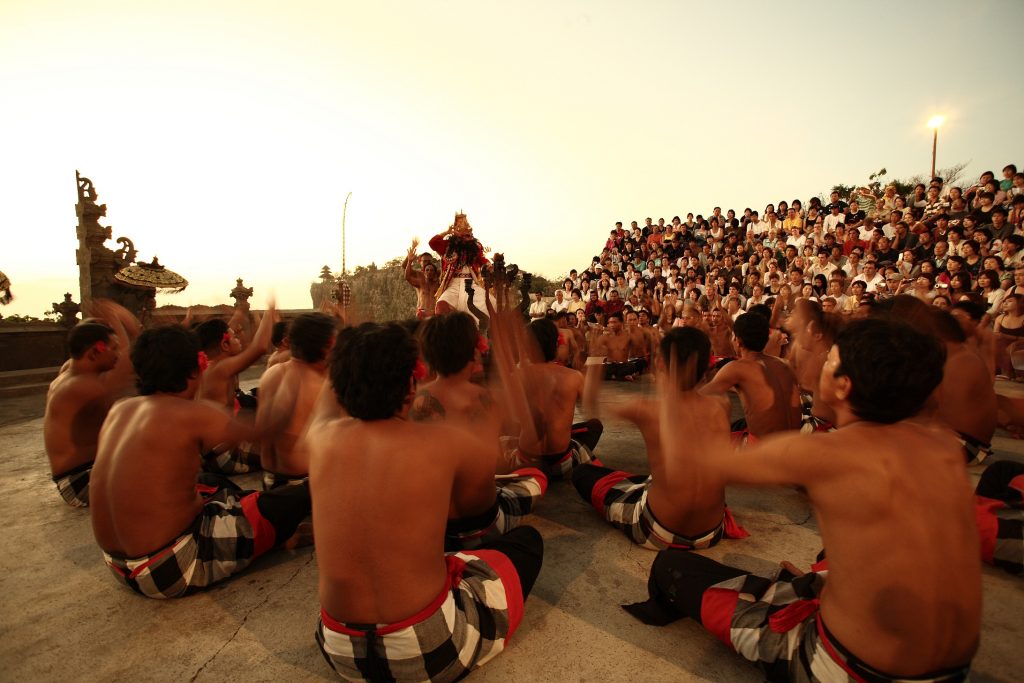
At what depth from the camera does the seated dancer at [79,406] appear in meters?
3.55

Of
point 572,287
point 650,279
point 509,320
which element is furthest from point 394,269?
point 509,320

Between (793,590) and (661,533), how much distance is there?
0.93m

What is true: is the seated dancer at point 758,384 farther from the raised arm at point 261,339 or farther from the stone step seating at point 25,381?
the stone step seating at point 25,381

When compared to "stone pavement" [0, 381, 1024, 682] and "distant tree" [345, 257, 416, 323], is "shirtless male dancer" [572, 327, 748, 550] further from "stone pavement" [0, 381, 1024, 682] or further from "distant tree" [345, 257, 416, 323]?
"distant tree" [345, 257, 416, 323]

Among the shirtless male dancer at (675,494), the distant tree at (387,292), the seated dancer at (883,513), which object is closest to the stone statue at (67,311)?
the shirtless male dancer at (675,494)

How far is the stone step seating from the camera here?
906 centimetres

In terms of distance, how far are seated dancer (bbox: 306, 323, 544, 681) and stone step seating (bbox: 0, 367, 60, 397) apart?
10636 millimetres

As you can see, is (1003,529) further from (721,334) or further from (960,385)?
(721,334)

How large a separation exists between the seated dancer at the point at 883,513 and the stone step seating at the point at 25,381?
11857mm

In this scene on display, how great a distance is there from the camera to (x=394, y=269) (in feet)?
98.8

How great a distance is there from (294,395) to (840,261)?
1013 centimetres

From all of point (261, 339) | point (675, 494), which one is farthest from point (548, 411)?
point (261, 339)

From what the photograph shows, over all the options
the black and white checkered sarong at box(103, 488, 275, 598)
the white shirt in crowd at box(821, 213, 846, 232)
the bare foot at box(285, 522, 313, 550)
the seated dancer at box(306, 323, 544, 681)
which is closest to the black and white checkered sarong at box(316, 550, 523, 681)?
the seated dancer at box(306, 323, 544, 681)

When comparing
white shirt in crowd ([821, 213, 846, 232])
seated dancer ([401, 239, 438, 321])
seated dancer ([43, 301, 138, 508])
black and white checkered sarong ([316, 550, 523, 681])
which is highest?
white shirt in crowd ([821, 213, 846, 232])
